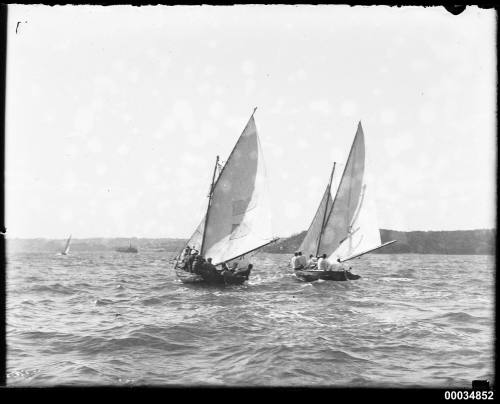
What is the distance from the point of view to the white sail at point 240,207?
2545 centimetres

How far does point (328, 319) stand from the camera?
13.5 m

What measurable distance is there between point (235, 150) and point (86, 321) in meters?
16.3

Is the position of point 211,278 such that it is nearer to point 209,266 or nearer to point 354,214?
point 209,266

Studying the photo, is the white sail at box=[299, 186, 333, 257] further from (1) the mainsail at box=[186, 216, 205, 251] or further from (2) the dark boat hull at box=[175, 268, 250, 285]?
(2) the dark boat hull at box=[175, 268, 250, 285]

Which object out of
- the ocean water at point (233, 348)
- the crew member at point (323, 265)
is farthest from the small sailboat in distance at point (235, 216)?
the ocean water at point (233, 348)

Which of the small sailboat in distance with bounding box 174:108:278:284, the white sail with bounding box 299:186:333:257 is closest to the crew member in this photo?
the small sailboat in distance with bounding box 174:108:278:284
